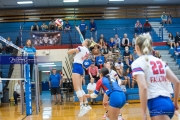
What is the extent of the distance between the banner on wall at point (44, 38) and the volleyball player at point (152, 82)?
14.2 m

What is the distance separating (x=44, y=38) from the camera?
54.8 ft

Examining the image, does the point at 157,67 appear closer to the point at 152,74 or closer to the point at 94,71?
the point at 152,74

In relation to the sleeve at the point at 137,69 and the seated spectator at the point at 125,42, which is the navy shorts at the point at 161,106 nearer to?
the sleeve at the point at 137,69

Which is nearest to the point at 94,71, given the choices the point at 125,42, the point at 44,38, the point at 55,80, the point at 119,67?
the point at 119,67

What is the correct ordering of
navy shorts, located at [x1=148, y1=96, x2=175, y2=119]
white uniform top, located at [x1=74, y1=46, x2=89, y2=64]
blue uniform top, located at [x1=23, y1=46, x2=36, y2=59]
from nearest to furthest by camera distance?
navy shorts, located at [x1=148, y1=96, x2=175, y2=119], white uniform top, located at [x1=74, y1=46, x2=89, y2=64], blue uniform top, located at [x1=23, y1=46, x2=36, y2=59]

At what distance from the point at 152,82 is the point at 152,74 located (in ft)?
0.28

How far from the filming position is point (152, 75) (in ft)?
9.37

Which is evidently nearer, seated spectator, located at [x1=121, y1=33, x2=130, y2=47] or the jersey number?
the jersey number

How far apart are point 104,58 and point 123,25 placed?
9.28 m

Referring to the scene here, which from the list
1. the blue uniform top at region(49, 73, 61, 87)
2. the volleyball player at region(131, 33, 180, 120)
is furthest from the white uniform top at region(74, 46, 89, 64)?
the blue uniform top at region(49, 73, 61, 87)

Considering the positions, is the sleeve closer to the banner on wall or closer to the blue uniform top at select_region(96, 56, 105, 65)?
the blue uniform top at select_region(96, 56, 105, 65)

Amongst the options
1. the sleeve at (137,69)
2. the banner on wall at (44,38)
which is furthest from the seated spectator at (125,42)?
the sleeve at (137,69)

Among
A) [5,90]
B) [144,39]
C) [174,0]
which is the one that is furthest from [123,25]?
[144,39]

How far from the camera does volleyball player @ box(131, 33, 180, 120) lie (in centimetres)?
273
